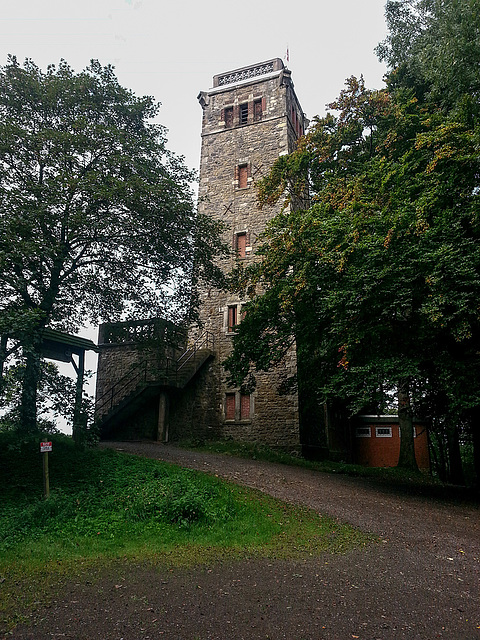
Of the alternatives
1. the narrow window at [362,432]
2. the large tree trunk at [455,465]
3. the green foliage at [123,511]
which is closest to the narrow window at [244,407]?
the large tree trunk at [455,465]

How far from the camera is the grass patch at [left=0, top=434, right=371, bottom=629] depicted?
581 centimetres

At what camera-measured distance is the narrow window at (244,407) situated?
1883 cm

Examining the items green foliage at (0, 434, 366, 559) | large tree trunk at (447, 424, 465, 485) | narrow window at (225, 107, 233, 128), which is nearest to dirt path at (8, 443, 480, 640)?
green foliage at (0, 434, 366, 559)

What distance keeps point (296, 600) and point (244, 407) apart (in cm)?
1421

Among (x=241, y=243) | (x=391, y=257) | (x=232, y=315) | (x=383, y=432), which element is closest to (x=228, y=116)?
(x=241, y=243)

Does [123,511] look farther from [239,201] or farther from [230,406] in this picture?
[239,201]

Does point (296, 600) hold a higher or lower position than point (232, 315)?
lower


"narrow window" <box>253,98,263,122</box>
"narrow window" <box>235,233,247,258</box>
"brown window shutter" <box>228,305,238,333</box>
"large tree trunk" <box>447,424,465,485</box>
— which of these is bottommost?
"large tree trunk" <box>447,424,465,485</box>

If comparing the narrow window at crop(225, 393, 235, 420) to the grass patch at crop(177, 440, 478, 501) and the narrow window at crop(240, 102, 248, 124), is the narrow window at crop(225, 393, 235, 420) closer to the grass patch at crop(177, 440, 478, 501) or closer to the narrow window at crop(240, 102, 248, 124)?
the grass patch at crop(177, 440, 478, 501)

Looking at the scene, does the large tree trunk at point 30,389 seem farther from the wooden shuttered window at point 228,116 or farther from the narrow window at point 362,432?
the narrow window at point 362,432

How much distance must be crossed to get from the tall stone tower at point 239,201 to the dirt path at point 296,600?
442 inches

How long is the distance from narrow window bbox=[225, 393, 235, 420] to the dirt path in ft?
39.0

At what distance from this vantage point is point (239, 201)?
21562 millimetres

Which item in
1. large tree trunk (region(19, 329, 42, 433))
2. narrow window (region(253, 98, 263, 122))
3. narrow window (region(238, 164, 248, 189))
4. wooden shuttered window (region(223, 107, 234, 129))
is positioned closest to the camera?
large tree trunk (region(19, 329, 42, 433))
